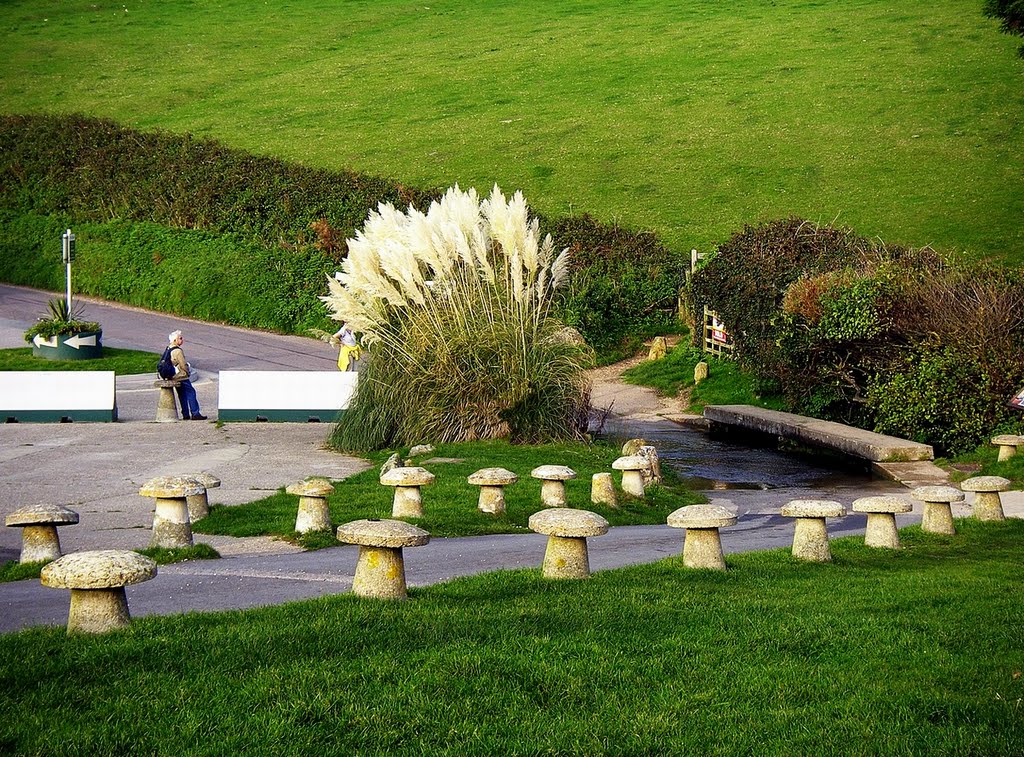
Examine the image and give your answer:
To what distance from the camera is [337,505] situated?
12.0 meters

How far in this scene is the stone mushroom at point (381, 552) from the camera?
6.95 m

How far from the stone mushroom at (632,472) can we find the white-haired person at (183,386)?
30.6 feet

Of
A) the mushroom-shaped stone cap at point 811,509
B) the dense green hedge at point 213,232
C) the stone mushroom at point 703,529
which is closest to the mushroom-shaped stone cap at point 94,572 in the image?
the stone mushroom at point 703,529

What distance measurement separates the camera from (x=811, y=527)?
9.48m

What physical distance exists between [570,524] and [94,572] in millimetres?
2973

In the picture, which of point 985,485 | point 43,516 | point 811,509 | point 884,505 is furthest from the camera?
point 985,485

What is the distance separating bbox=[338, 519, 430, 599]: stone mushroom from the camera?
6953 millimetres

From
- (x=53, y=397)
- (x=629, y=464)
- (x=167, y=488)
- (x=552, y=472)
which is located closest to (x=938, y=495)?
(x=629, y=464)

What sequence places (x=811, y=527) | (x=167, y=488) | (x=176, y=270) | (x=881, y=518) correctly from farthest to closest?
(x=176, y=270), (x=881, y=518), (x=167, y=488), (x=811, y=527)

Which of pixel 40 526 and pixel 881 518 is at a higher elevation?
pixel 40 526

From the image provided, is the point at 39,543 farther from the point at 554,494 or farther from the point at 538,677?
the point at 554,494

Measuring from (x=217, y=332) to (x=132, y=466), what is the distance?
61.9 feet

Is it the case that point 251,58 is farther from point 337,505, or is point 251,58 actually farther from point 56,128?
point 337,505

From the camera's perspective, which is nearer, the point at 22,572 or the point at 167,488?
the point at 22,572
